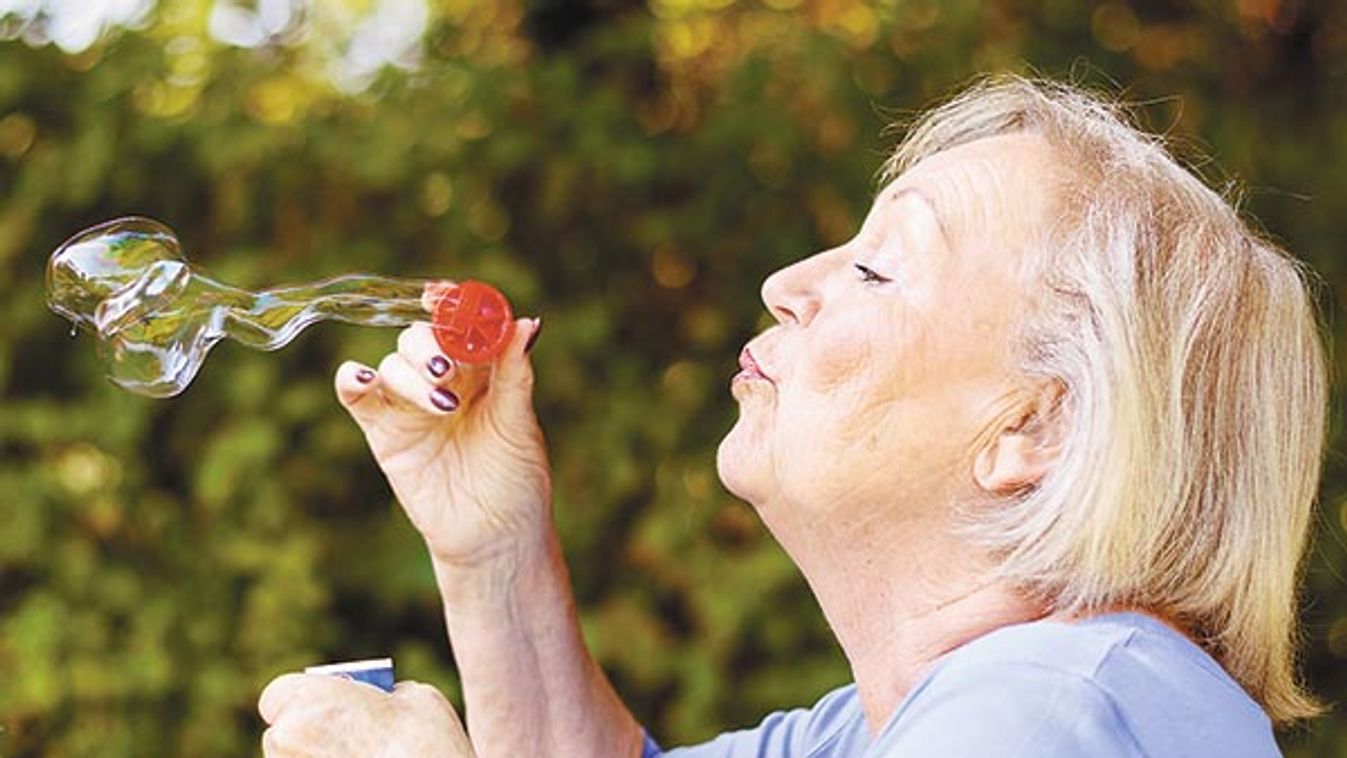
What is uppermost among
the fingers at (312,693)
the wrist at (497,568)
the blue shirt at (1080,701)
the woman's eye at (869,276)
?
the woman's eye at (869,276)

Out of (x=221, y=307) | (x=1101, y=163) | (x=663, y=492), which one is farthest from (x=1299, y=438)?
(x=663, y=492)

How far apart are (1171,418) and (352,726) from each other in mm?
726

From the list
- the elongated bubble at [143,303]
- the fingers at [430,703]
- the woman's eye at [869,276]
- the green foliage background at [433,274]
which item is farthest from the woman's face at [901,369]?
the green foliage background at [433,274]

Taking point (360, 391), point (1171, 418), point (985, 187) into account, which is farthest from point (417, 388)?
point (1171, 418)

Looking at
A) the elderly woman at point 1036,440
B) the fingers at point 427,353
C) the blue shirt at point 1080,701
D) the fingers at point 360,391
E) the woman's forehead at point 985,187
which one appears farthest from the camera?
the fingers at point 360,391

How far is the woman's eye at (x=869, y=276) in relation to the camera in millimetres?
1987

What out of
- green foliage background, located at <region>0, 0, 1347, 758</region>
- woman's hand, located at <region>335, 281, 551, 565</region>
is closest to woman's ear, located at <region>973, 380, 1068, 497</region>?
woman's hand, located at <region>335, 281, 551, 565</region>

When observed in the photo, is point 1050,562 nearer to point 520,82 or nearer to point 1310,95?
point 520,82

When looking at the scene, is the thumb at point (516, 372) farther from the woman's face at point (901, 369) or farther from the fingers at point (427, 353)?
the woman's face at point (901, 369)

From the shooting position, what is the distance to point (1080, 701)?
1644 millimetres

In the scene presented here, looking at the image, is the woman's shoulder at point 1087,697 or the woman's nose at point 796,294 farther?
the woman's nose at point 796,294

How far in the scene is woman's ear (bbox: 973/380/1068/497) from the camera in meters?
1.89

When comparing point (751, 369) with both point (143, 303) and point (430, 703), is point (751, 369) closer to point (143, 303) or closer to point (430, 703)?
point (430, 703)

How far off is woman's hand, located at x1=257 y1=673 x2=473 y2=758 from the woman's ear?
0.50 meters
